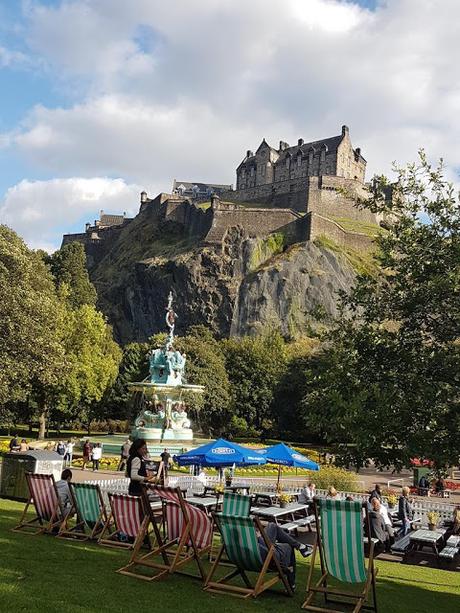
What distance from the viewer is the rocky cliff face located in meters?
78.8

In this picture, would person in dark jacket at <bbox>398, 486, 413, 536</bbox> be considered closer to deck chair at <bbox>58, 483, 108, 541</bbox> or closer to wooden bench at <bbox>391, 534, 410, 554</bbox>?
wooden bench at <bbox>391, 534, 410, 554</bbox>

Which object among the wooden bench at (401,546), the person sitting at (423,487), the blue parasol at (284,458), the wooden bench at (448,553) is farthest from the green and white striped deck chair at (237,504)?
the person sitting at (423,487)

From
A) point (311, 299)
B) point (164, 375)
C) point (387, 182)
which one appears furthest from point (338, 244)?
point (387, 182)

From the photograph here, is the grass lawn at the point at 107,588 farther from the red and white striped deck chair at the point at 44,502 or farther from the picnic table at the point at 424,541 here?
the picnic table at the point at 424,541

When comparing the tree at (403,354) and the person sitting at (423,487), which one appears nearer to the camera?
the tree at (403,354)

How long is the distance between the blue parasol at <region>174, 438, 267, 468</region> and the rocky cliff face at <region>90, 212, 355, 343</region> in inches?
2286

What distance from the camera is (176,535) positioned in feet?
26.3

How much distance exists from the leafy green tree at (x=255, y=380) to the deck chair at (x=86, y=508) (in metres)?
45.6

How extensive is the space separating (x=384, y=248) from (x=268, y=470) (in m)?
22.0

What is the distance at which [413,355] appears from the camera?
9617mm

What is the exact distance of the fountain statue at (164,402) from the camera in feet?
108

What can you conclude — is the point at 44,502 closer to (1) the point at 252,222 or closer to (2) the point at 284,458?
(2) the point at 284,458

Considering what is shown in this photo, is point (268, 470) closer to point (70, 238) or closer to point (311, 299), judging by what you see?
point (311, 299)

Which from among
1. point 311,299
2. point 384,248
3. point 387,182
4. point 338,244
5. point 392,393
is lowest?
point 392,393
